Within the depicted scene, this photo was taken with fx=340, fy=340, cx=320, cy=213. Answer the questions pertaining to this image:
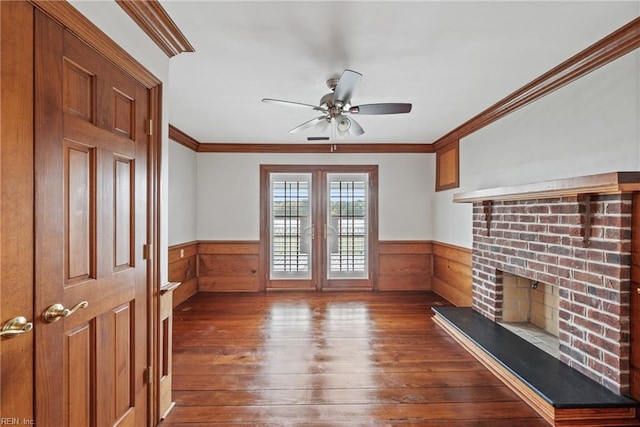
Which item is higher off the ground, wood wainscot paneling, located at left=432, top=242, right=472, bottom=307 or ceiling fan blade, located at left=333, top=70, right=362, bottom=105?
ceiling fan blade, located at left=333, top=70, right=362, bottom=105

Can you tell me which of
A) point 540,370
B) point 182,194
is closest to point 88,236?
point 540,370

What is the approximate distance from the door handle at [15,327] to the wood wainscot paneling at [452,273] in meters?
4.34

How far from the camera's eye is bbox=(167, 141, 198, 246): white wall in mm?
4582

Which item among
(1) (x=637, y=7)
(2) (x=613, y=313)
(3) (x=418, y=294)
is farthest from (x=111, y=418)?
(3) (x=418, y=294)

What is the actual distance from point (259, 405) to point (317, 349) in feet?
3.27

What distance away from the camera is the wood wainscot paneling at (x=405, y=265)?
18.6ft

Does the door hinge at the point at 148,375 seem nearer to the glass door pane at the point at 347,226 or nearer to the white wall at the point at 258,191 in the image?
the white wall at the point at 258,191

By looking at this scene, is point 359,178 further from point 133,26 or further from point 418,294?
point 133,26

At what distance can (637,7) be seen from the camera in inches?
73.8

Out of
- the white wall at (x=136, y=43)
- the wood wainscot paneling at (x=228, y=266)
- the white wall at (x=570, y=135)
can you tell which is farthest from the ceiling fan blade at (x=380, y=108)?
the wood wainscot paneling at (x=228, y=266)

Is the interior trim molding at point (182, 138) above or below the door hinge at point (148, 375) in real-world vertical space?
above

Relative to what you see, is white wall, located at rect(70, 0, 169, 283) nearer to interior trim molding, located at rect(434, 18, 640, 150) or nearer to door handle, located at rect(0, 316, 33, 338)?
door handle, located at rect(0, 316, 33, 338)
